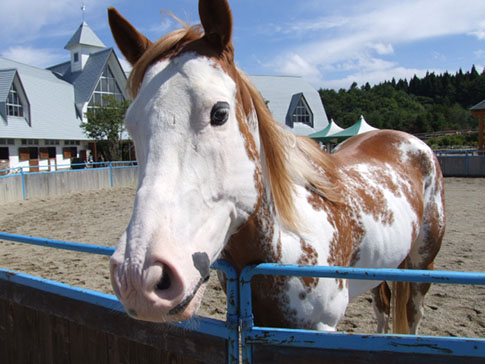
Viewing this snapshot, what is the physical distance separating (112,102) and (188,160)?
21.3 metres

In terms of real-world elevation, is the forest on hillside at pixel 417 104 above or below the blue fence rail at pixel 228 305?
above

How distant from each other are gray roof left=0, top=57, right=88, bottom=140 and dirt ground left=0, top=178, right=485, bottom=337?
11.1m

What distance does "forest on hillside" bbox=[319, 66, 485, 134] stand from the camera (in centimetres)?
5128

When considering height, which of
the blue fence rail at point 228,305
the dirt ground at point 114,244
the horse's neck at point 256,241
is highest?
the horse's neck at point 256,241

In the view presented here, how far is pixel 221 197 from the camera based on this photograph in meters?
1.13

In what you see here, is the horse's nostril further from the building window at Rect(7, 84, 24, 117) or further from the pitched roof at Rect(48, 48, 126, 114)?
the pitched roof at Rect(48, 48, 126, 114)

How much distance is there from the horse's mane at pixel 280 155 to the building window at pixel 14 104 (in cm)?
2311

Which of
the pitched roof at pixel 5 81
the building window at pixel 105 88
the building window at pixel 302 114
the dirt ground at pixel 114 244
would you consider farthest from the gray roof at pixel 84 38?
the dirt ground at pixel 114 244

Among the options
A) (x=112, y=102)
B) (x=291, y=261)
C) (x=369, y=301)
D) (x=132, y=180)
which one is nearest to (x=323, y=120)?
(x=112, y=102)

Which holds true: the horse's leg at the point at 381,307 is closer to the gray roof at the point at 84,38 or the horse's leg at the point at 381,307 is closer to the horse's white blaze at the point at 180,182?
the horse's white blaze at the point at 180,182

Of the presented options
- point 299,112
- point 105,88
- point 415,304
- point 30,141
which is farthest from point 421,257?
point 299,112

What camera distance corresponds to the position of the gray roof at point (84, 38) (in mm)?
28062

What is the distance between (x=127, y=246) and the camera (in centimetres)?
89

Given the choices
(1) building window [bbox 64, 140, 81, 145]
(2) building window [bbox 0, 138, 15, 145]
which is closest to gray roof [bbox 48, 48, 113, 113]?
(1) building window [bbox 64, 140, 81, 145]
